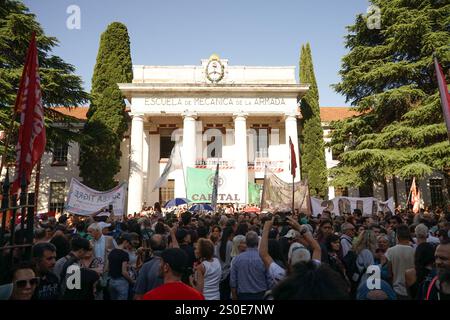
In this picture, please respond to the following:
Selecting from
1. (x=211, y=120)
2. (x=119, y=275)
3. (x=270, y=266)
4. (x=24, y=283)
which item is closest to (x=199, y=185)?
(x=211, y=120)

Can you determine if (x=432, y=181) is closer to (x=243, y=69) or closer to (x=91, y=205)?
(x=243, y=69)

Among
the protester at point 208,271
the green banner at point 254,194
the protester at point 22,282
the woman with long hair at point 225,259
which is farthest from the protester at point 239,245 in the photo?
the green banner at point 254,194

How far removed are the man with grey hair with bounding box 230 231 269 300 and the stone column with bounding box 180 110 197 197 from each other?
21741 millimetres

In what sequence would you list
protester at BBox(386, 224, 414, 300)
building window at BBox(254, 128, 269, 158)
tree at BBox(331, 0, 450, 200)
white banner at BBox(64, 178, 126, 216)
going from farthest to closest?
building window at BBox(254, 128, 269, 158), tree at BBox(331, 0, 450, 200), white banner at BBox(64, 178, 126, 216), protester at BBox(386, 224, 414, 300)

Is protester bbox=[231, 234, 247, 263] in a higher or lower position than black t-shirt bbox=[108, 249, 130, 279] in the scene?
higher

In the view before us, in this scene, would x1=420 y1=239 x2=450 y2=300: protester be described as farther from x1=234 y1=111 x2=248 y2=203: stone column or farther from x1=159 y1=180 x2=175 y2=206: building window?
x1=159 y1=180 x2=175 y2=206: building window

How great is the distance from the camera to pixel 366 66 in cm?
2388

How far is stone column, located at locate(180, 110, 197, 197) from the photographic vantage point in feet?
87.0

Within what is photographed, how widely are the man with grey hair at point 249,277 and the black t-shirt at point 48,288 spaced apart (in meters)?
2.18

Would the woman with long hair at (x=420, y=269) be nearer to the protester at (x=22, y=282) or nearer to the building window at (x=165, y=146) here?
the protester at (x=22, y=282)

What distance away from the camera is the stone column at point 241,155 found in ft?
85.6

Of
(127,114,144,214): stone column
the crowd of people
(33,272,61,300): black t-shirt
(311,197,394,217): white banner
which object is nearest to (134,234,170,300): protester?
the crowd of people

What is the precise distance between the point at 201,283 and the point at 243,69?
26.4 m

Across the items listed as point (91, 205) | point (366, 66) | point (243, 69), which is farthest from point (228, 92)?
point (91, 205)
